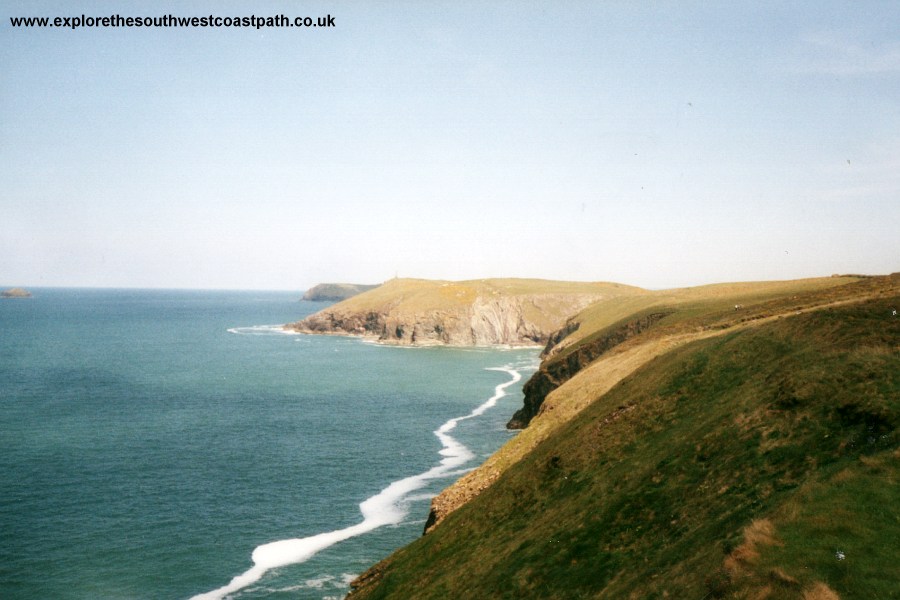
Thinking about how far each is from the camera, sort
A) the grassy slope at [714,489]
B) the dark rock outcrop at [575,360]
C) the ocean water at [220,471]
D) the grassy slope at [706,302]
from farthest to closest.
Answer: the dark rock outcrop at [575,360], the grassy slope at [706,302], the ocean water at [220,471], the grassy slope at [714,489]

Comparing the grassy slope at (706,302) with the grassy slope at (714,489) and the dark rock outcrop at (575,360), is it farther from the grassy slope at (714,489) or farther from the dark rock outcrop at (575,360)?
the grassy slope at (714,489)

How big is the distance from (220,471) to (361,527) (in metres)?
22.5

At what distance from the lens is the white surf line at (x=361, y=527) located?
4300cm

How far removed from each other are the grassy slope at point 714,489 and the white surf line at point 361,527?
1166cm

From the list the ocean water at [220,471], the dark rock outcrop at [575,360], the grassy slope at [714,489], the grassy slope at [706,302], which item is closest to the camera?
the grassy slope at [714,489]

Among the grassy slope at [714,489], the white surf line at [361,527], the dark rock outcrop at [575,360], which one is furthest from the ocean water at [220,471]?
the grassy slope at [714,489]

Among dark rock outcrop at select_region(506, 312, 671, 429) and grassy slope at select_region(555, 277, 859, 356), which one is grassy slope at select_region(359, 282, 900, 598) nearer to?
grassy slope at select_region(555, 277, 859, 356)

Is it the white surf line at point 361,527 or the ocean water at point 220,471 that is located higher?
the ocean water at point 220,471

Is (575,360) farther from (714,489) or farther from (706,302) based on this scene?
(714,489)

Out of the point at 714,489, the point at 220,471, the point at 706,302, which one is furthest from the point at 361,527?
the point at 706,302

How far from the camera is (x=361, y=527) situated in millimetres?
51594

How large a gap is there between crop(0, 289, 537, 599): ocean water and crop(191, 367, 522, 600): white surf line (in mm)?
179

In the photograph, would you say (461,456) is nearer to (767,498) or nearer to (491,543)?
(491,543)

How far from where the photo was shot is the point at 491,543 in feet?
101
